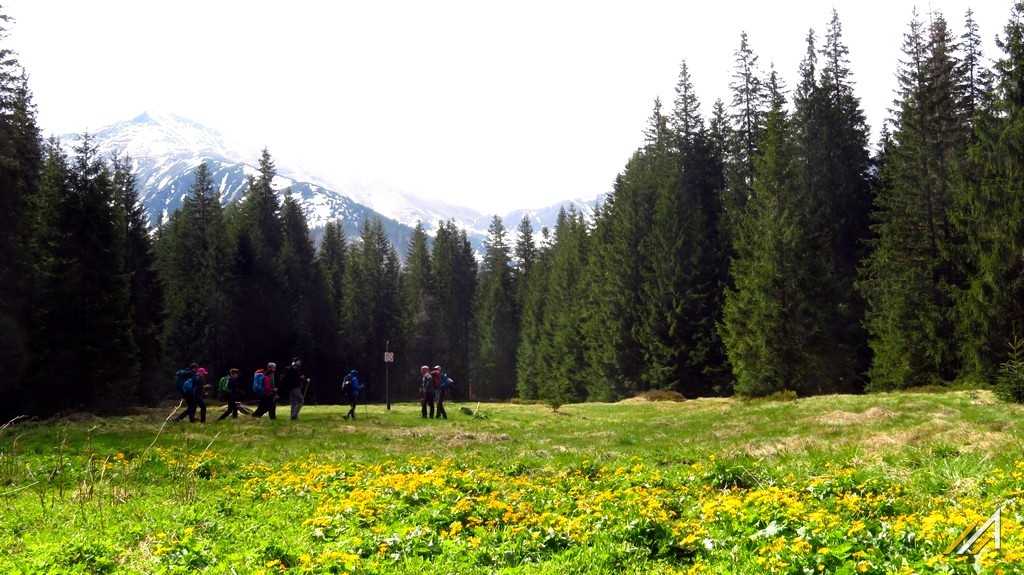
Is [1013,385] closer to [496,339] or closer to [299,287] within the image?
[299,287]

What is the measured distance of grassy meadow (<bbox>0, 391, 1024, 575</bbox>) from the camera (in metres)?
5.89

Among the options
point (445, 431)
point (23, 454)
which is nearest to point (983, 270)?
point (445, 431)

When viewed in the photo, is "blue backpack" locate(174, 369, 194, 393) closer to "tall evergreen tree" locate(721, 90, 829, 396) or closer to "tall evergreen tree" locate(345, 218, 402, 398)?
"tall evergreen tree" locate(721, 90, 829, 396)

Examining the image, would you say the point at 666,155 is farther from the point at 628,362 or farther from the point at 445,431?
the point at 445,431

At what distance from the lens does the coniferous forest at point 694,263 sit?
29.0 m

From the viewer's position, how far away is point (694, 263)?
155ft

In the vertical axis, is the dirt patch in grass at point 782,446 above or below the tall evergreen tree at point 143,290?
below

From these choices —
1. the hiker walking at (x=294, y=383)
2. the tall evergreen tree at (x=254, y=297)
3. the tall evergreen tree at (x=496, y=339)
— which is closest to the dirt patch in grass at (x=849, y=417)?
the hiker walking at (x=294, y=383)

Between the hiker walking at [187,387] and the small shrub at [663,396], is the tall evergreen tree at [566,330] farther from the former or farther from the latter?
the hiker walking at [187,387]

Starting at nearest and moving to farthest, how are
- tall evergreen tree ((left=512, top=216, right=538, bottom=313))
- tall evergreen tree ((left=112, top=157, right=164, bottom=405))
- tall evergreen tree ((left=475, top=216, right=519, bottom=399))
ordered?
tall evergreen tree ((left=112, top=157, right=164, bottom=405)) < tall evergreen tree ((left=475, top=216, right=519, bottom=399)) < tall evergreen tree ((left=512, top=216, right=538, bottom=313))

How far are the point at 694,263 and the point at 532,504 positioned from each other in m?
40.8

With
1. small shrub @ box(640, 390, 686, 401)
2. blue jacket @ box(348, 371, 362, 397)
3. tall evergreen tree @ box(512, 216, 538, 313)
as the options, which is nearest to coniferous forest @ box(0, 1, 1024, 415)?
small shrub @ box(640, 390, 686, 401)

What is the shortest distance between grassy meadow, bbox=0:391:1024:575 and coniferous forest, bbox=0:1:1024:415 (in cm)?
1246

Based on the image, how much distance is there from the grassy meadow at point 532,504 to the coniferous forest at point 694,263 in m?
12.5
